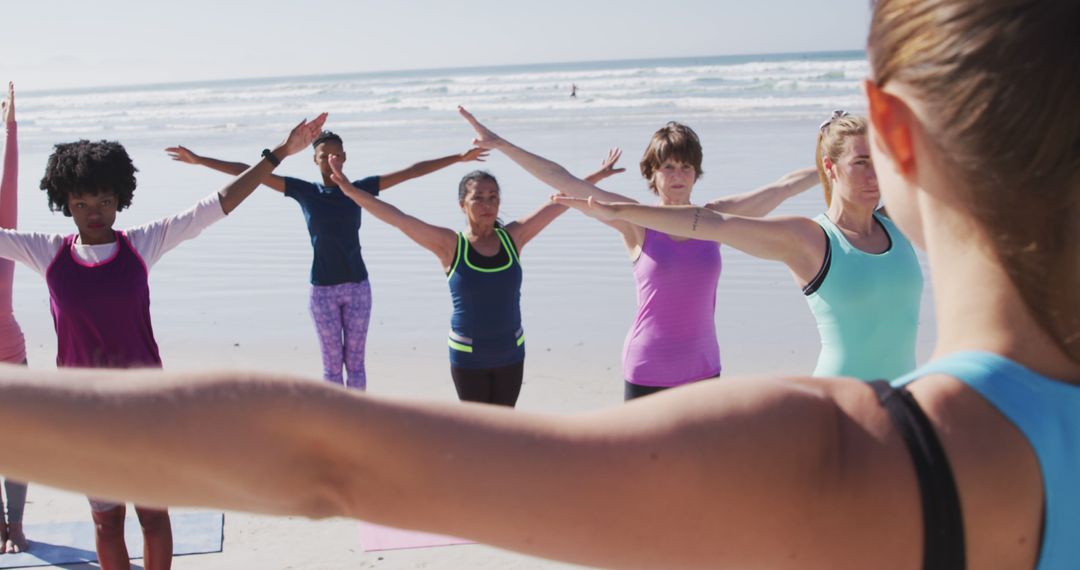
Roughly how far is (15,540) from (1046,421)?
18.4 feet

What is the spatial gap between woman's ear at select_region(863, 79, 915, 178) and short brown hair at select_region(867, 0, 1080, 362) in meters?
0.02

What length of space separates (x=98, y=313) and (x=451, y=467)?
392cm

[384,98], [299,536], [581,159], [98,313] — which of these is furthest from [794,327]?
[384,98]

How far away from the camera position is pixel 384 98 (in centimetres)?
4306

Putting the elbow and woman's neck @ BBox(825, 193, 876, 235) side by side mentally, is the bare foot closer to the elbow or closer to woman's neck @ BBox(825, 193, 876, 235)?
woman's neck @ BBox(825, 193, 876, 235)

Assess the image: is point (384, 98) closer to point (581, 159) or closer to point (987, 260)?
point (581, 159)

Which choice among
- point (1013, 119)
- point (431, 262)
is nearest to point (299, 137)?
point (1013, 119)

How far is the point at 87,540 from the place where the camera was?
528cm

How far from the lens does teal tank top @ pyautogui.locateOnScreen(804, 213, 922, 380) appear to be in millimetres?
3762

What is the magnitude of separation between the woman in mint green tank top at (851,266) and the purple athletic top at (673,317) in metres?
1.30

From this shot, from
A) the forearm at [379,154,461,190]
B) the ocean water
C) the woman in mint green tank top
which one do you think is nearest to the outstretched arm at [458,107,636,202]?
the woman in mint green tank top

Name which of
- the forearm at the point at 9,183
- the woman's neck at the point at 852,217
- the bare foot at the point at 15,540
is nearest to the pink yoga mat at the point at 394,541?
the bare foot at the point at 15,540

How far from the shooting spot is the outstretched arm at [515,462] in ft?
2.26

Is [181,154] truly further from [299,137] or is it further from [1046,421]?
[1046,421]
